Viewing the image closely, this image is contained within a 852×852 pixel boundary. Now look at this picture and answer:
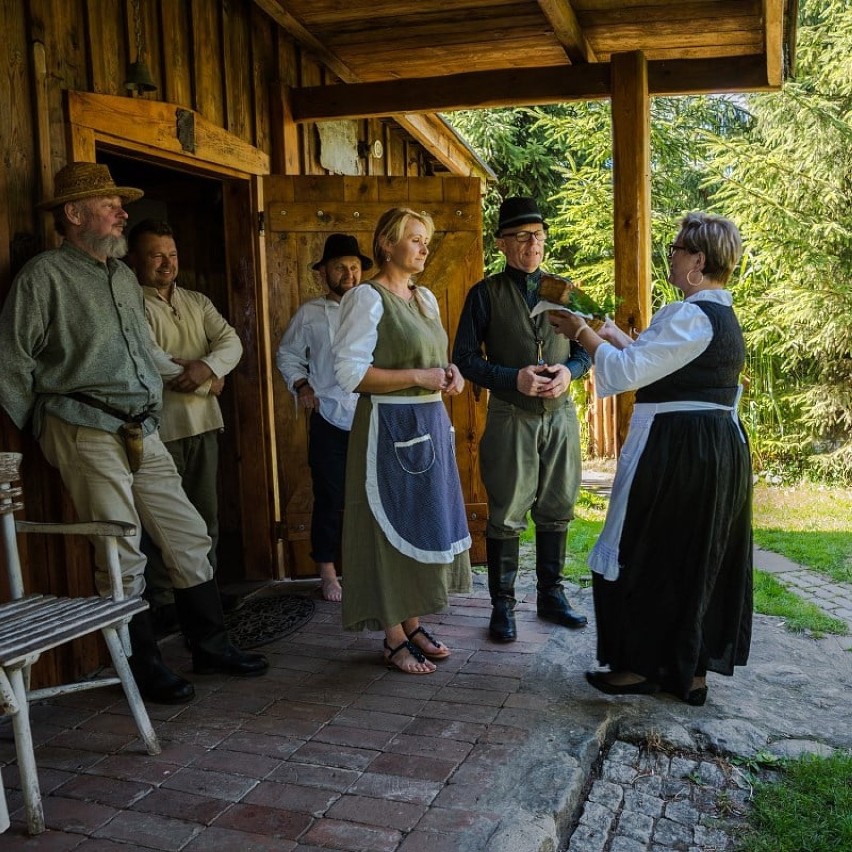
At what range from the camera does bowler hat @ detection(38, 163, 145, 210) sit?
3059mm

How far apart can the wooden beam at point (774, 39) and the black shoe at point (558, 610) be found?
9.42 ft

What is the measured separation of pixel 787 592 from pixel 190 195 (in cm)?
414

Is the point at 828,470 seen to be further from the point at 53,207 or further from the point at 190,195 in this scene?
the point at 53,207

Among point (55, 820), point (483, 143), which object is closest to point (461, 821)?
point (55, 820)

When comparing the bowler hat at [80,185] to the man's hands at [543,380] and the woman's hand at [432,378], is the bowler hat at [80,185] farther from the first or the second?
the man's hands at [543,380]

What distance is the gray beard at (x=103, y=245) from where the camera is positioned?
3.12 m

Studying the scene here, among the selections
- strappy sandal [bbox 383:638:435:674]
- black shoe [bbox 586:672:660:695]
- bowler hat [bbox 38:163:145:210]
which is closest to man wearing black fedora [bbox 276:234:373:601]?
strappy sandal [bbox 383:638:435:674]

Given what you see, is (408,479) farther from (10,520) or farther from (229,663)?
(10,520)

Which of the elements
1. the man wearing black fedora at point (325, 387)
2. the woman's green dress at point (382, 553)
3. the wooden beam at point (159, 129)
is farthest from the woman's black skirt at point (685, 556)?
the wooden beam at point (159, 129)

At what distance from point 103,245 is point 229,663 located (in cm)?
164

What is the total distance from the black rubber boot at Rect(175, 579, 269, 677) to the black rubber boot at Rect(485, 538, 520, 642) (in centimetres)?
100

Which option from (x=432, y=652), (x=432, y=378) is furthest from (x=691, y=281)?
(x=432, y=652)

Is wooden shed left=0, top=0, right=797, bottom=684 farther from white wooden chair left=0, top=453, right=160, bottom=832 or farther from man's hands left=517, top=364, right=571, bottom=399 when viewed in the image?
white wooden chair left=0, top=453, right=160, bottom=832

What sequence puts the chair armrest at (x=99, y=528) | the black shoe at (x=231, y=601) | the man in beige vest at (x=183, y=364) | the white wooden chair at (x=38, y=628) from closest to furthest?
the white wooden chair at (x=38, y=628), the chair armrest at (x=99, y=528), the man in beige vest at (x=183, y=364), the black shoe at (x=231, y=601)
